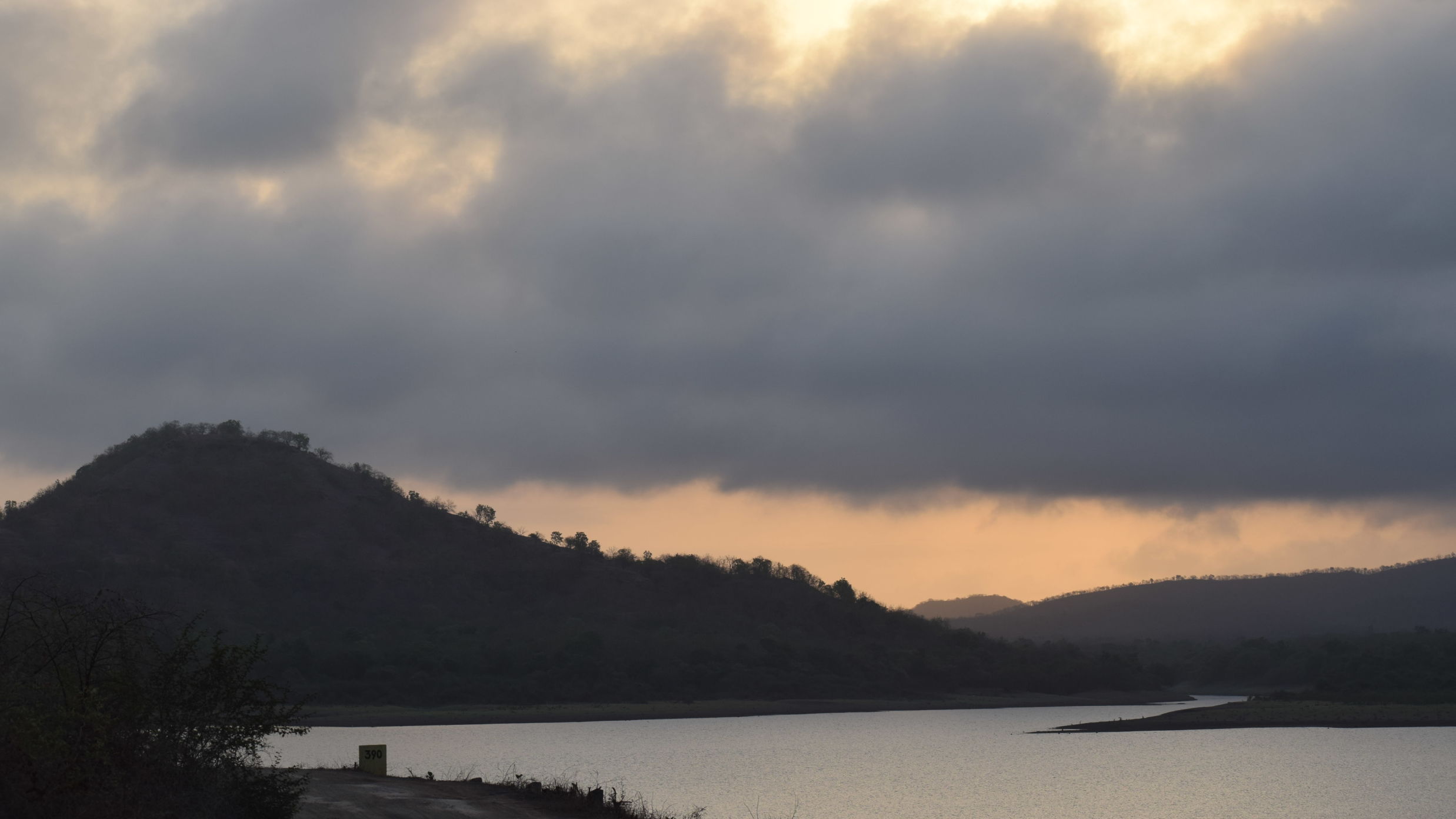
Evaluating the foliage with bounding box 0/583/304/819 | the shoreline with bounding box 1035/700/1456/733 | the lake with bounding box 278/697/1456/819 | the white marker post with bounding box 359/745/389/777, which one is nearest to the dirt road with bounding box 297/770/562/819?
the white marker post with bounding box 359/745/389/777

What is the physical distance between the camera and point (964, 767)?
102 m

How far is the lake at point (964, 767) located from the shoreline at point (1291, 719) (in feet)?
15.4

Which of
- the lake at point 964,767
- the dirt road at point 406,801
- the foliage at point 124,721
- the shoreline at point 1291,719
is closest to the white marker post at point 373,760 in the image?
the dirt road at point 406,801

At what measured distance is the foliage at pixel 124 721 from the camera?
88.9 feet

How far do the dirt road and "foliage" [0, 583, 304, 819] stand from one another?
3.79 metres

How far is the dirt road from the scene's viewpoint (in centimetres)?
3647

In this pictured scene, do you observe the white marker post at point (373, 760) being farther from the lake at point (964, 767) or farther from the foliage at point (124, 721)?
the lake at point (964, 767)

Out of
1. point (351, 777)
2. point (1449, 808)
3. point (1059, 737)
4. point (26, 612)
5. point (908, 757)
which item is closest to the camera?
point (26, 612)

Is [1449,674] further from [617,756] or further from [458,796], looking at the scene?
[458,796]

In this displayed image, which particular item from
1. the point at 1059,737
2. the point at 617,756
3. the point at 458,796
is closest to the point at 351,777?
the point at 458,796

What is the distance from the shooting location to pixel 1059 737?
5507 inches

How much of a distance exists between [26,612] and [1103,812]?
59.3 metres

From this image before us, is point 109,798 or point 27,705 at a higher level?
point 27,705

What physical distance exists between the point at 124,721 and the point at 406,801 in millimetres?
11718
